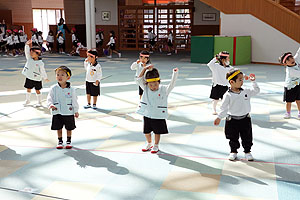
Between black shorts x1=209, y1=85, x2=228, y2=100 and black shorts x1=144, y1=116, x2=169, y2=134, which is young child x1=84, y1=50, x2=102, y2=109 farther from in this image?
black shorts x1=144, y1=116, x2=169, y2=134

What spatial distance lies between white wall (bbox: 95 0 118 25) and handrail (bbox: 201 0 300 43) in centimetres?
1059

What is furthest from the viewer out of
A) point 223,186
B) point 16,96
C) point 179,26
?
point 179,26

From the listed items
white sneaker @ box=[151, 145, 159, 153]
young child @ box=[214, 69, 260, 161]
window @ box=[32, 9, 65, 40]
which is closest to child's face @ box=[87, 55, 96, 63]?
white sneaker @ box=[151, 145, 159, 153]

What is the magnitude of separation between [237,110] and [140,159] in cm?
147

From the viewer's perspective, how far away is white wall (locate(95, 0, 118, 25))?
25.4 metres

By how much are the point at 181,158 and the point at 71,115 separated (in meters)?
1.71

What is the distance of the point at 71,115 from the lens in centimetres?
538

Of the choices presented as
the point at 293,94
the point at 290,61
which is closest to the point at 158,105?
the point at 290,61

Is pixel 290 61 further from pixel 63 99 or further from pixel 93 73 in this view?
pixel 63 99

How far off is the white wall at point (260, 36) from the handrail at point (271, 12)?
19 cm

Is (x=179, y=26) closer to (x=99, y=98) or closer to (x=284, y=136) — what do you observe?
(x=99, y=98)

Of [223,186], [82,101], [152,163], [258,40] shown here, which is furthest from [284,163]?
[258,40]

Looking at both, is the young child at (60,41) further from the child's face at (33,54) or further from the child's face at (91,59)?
the child's face at (91,59)

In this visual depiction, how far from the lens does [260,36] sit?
16094 mm
